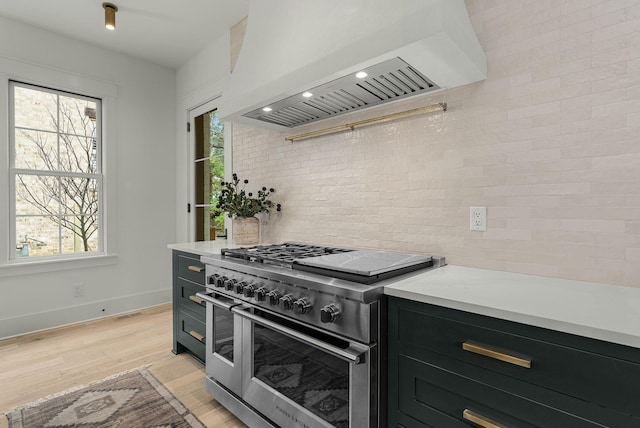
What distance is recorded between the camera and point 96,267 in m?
3.55

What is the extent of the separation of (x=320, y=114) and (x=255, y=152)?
0.93m

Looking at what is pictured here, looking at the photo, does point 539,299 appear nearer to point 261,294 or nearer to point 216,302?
point 261,294

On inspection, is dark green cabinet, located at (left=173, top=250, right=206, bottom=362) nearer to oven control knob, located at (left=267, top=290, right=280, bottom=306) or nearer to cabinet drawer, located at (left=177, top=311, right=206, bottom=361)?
cabinet drawer, located at (left=177, top=311, right=206, bottom=361)

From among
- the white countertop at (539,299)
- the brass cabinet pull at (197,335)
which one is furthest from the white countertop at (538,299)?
the brass cabinet pull at (197,335)

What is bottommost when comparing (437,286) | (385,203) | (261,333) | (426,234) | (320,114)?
(261,333)

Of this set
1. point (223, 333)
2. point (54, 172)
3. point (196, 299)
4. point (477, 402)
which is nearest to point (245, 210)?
point (196, 299)

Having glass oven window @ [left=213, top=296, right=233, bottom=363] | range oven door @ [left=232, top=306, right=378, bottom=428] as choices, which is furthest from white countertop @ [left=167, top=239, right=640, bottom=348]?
glass oven window @ [left=213, top=296, right=233, bottom=363]

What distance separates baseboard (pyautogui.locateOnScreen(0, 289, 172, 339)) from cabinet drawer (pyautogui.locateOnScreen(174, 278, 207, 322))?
1.56 m

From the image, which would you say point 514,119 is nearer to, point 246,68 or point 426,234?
point 426,234

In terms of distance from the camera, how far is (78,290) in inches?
135

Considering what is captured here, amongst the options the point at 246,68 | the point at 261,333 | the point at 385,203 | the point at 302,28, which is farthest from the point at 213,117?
the point at 261,333

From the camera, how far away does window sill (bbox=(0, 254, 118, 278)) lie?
119 inches

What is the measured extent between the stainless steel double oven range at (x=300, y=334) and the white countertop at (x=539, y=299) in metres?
0.15

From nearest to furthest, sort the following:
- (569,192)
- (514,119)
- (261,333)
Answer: (569,192)
(514,119)
(261,333)
